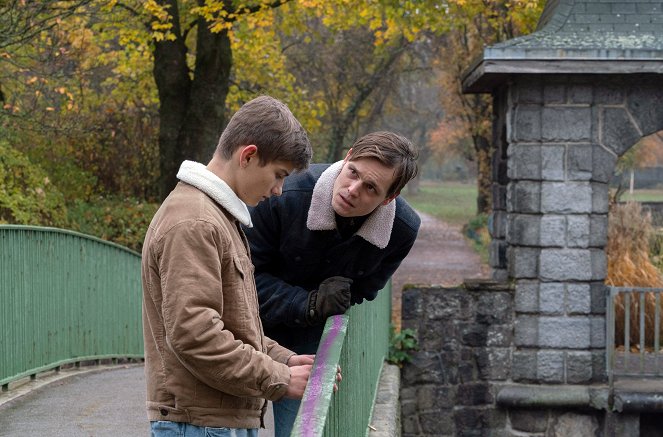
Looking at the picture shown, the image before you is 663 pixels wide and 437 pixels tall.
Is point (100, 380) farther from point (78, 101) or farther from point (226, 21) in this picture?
point (78, 101)

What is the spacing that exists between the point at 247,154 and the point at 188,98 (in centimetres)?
1251

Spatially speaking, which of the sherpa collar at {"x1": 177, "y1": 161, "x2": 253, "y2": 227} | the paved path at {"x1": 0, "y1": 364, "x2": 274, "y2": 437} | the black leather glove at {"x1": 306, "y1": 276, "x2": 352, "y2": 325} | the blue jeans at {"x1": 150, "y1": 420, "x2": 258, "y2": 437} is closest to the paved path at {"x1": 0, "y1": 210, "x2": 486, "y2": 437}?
the paved path at {"x1": 0, "y1": 364, "x2": 274, "y2": 437}

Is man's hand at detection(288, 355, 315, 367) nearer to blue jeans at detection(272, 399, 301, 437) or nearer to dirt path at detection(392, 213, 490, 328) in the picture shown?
blue jeans at detection(272, 399, 301, 437)

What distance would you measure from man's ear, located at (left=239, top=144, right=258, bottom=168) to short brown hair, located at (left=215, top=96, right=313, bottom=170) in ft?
0.04

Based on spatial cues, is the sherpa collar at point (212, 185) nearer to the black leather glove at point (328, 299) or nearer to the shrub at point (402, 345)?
the black leather glove at point (328, 299)

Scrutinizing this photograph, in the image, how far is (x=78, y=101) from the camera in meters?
18.5

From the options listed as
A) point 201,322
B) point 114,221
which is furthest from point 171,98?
point 201,322

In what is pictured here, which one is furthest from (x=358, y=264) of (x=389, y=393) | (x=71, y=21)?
(x=71, y=21)

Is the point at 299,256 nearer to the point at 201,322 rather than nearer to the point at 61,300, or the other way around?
the point at 201,322

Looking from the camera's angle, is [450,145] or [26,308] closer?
[26,308]

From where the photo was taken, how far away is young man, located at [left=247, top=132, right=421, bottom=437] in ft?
13.3

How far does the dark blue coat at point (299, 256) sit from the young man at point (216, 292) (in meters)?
0.88

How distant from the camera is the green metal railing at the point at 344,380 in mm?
2906

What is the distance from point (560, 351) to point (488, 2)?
9345 mm
